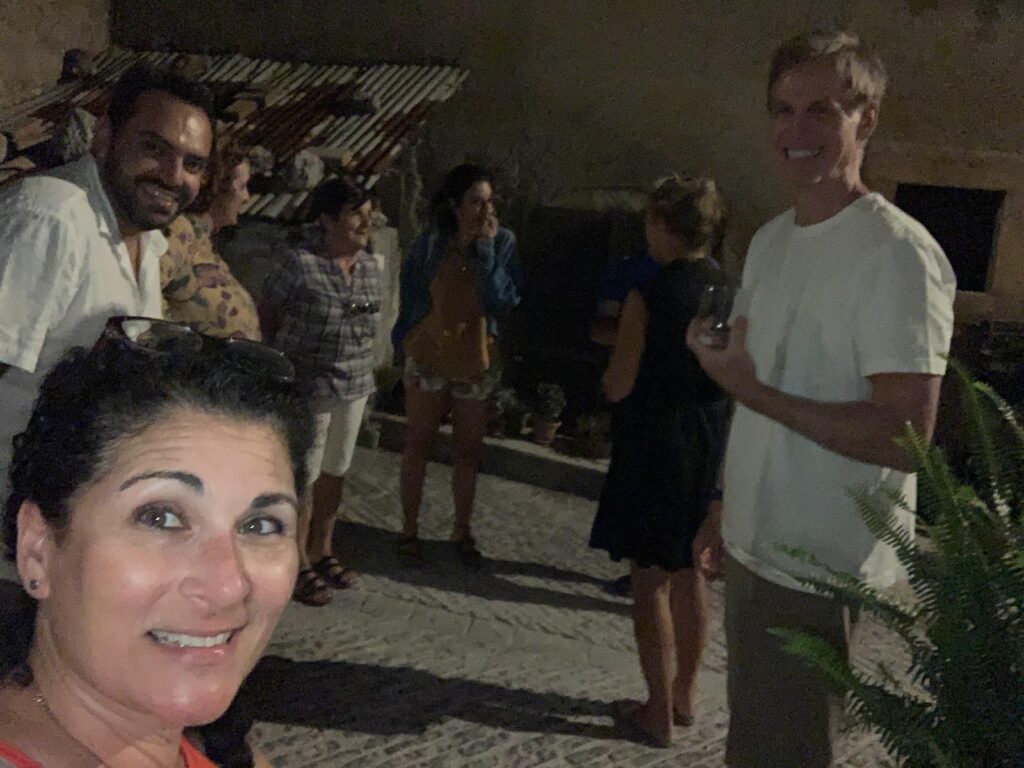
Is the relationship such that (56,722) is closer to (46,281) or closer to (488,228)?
(46,281)

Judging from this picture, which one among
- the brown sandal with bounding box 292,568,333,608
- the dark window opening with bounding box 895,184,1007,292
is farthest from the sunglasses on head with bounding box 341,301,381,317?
the dark window opening with bounding box 895,184,1007,292

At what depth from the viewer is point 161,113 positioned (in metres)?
2.06

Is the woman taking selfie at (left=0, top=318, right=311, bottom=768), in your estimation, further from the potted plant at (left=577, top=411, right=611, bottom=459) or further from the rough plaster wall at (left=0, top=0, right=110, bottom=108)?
the rough plaster wall at (left=0, top=0, right=110, bottom=108)

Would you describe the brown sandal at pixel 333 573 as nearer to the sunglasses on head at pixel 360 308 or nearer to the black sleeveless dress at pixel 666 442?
the sunglasses on head at pixel 360 308

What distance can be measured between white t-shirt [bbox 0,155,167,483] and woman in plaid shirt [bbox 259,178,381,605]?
5.92 feet

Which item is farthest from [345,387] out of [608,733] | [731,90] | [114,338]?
[731,90]

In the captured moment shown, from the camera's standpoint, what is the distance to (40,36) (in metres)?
7.83

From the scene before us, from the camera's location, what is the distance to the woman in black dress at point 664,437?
2998mm

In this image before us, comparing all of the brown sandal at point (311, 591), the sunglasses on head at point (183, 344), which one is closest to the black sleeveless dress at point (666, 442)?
the brown sandal at point (311, 591)

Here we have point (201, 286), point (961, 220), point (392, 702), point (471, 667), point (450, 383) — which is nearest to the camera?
point (201, 286)

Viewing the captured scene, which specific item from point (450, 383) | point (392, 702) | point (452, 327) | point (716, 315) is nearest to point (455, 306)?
point (452, 327)

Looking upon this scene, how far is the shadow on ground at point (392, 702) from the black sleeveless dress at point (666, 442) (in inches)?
26.7

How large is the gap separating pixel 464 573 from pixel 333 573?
65 centimetres

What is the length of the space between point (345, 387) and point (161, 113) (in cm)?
194
